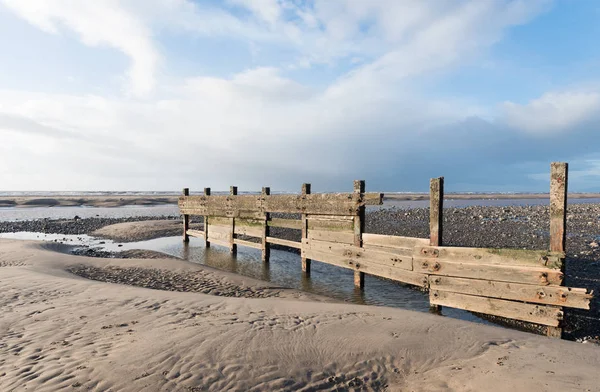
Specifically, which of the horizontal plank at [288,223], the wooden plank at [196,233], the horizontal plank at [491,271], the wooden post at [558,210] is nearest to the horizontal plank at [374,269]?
the horizontal plank at [491,271]

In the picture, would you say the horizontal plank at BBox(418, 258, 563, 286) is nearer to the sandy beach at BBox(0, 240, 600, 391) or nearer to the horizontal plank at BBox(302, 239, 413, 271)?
the horizontal plank at BBox(302, 239, 413, 271)

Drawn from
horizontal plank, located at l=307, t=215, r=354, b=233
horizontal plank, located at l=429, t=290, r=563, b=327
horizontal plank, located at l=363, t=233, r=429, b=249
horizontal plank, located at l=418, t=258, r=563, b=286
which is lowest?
horizontal plank, located at l=429, t=290, r=563, b=327

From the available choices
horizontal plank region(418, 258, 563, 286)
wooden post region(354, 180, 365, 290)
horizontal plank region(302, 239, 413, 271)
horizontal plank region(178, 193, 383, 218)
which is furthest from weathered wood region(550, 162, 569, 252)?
wooden post region(354, 180, 365, 290)

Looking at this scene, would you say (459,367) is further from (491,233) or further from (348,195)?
(491,233)

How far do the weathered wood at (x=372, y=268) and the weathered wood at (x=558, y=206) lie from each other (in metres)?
2.66

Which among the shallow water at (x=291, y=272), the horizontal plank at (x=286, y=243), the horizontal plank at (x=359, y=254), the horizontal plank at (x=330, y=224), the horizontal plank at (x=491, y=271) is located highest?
the horizontal plank at (x=330, y=224)

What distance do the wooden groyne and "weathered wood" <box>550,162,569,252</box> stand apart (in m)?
0.01

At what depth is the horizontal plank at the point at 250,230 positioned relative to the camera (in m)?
14.1

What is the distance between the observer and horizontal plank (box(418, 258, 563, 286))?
592 centimetres

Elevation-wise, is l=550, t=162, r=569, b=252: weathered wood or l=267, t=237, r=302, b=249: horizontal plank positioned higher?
l=550, t=162, r=569, b=252: weathered wood

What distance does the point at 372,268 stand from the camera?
30.3 ft

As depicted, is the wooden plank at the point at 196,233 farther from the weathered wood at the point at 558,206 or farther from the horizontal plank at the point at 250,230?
the weathered wood at the point at 558,206

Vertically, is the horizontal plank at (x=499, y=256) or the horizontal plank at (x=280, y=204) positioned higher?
the horizontal plank at (x=280, y=204)

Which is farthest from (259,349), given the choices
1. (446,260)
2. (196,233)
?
(196,233)
